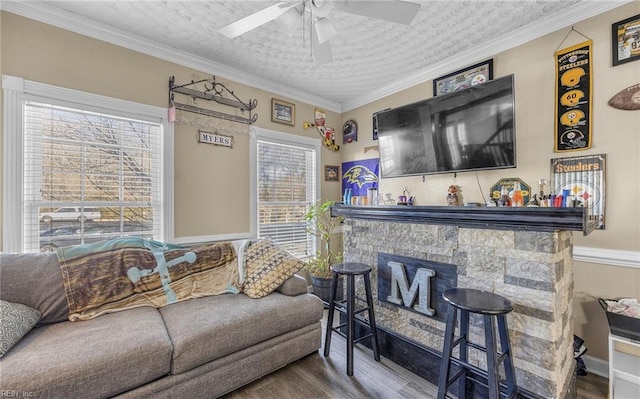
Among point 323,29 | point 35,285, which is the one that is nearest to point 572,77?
point 323,29

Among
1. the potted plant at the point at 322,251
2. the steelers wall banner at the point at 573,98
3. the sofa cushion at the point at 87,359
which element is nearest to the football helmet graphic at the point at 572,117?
the steelers wall banner at the point at 573,98

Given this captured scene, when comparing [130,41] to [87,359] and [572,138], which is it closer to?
[87,359]

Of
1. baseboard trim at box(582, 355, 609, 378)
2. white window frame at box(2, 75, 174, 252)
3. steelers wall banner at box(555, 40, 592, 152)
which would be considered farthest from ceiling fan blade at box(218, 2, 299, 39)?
baseboard trim at box(582, 355, 609, 378)

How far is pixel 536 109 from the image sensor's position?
2.28m

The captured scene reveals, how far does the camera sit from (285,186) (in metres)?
3.62

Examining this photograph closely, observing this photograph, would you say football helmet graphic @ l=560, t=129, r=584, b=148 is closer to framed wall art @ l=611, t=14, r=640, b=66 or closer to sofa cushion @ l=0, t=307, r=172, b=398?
framed wall art @ l=611, t=14, r=640, b=66

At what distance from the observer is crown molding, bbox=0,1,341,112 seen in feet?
6.58

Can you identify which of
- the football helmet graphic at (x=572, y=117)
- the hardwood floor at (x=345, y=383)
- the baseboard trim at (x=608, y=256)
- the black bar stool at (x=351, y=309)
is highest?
the football helmet graphic at (x=572, y=117)

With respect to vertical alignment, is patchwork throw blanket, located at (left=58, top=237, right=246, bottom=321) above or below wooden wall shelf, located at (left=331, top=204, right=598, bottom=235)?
below

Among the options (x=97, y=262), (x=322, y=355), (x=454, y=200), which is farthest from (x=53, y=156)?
(x=454, y=200)

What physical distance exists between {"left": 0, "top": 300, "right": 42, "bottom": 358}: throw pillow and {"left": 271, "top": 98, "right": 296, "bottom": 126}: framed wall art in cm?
270

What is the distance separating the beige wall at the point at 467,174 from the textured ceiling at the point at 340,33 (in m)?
0.19

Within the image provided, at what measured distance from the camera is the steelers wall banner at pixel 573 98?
79.9 inches

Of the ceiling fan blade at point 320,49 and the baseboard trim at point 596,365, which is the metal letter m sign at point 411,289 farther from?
the ceiling fan blade at point 320,49
